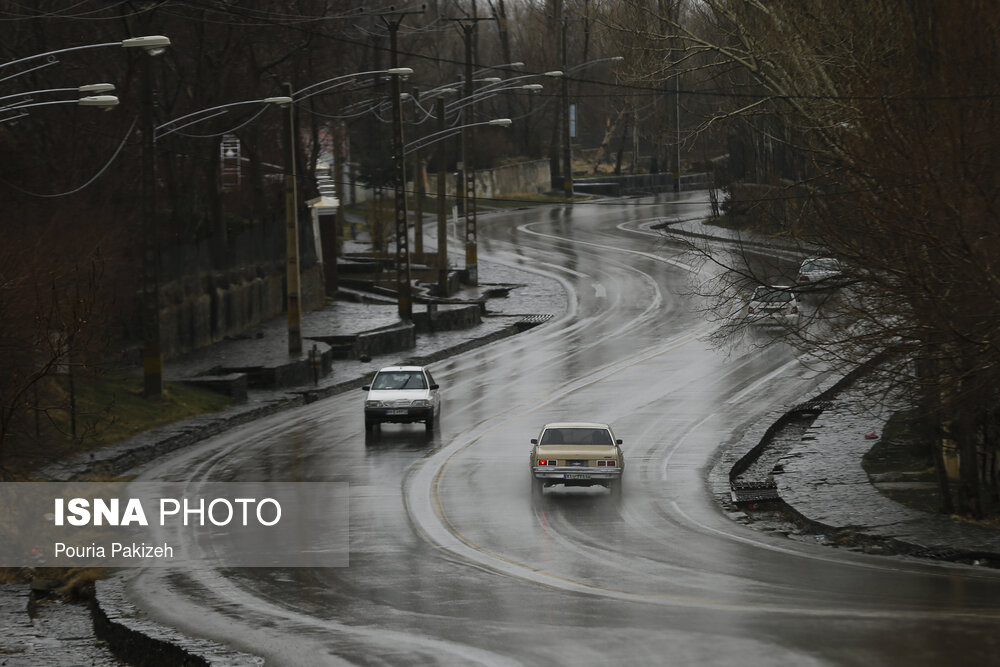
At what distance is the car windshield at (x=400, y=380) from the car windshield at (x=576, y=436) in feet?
25.0

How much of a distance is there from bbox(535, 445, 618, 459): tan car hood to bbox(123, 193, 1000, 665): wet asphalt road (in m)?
0.77

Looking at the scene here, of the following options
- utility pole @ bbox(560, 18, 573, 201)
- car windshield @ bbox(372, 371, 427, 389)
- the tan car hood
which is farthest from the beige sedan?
utility pole @ bbox(560, 18, 573, 201)

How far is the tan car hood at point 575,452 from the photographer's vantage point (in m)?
26.4

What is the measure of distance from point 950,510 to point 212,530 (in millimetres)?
11978

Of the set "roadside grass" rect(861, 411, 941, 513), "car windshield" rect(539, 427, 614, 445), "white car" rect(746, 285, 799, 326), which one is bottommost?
"roadside grass" rect(861, 411, 941, 513)

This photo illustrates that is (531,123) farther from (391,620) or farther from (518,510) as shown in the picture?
(391,620)

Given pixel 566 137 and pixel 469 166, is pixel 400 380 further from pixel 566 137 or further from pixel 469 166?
pixel 566 137

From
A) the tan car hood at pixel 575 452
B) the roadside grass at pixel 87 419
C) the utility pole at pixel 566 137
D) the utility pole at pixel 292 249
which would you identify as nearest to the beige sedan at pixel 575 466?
the tan car hood at pixel 575 452

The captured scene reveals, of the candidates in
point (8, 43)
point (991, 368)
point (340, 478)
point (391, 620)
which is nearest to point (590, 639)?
point (391, 620)

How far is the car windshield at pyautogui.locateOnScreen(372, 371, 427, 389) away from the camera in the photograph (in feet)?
113

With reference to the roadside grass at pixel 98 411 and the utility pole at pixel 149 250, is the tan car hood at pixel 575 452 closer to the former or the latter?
the roadside grass at pixel 98 411

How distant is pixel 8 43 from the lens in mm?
46938

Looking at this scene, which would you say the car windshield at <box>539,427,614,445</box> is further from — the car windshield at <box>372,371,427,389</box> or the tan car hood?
the car windshield at <box>372,371,427,389</box>

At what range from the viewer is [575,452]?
86.9ft
